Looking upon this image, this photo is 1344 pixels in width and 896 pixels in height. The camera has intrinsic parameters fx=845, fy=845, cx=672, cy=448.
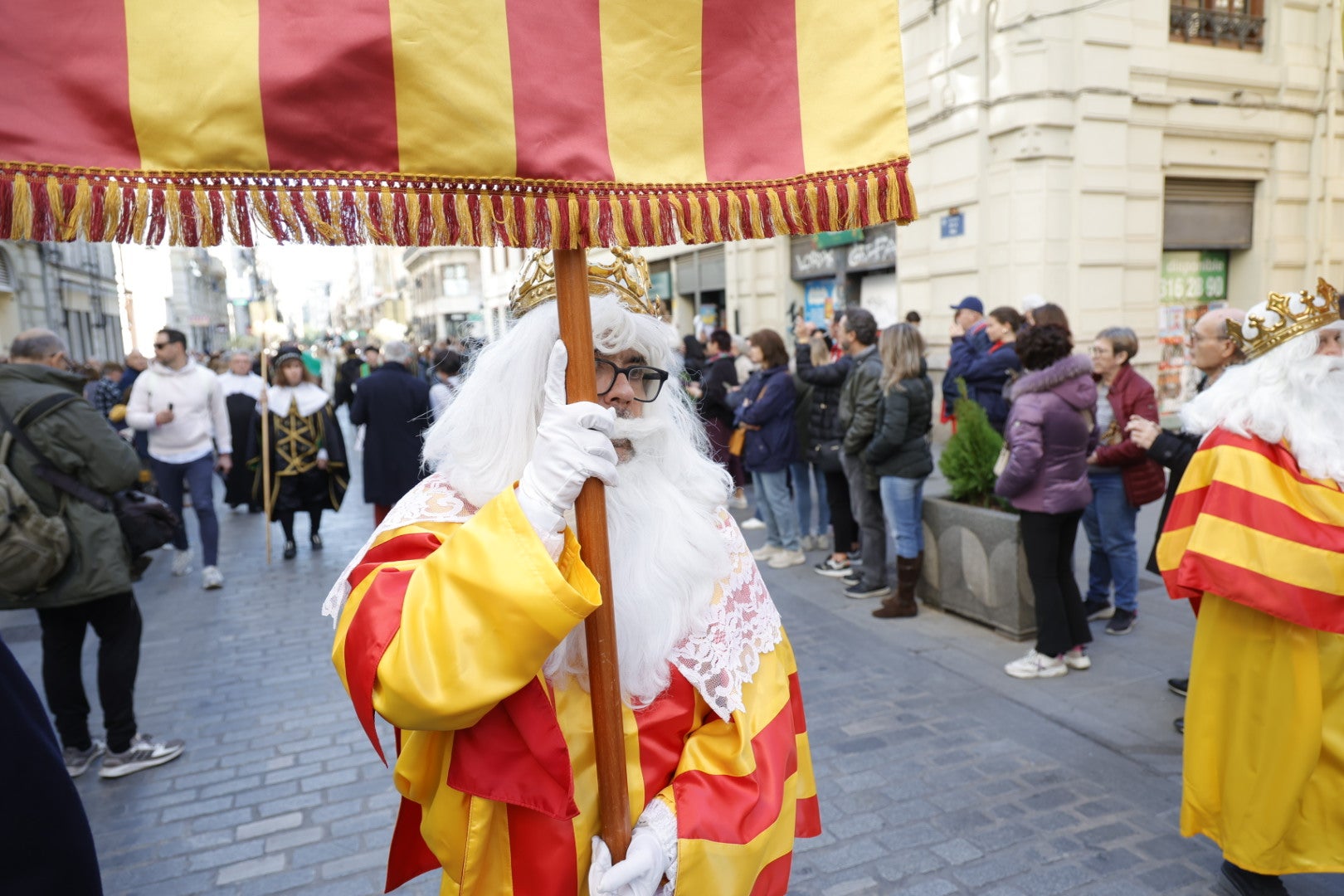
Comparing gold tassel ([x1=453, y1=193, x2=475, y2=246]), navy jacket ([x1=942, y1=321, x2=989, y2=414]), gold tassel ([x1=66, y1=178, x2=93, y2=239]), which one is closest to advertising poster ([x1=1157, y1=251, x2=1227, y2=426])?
navy jacket ([x1=942, y1=321, x2=989, y2=414])

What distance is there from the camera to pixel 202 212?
3.59 feet

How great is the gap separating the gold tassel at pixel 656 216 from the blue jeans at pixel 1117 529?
449 centimetres

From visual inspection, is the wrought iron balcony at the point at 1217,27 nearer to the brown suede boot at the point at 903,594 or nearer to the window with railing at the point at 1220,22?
the window with railing at the point at 1220,22

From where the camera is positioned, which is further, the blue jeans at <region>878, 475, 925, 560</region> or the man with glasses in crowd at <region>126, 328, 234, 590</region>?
the man with glasses in crowd at <region>126, 328, 234, 590</region>

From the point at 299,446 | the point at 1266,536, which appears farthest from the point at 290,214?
the point at 299,446

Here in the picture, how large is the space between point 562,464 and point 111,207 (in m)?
0.69

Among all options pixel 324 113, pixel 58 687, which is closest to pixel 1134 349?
pixel 324 113

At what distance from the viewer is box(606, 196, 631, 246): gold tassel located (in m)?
1.29

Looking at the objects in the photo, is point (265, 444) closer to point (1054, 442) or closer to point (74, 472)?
point (74, 472)

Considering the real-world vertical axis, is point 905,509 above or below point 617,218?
below

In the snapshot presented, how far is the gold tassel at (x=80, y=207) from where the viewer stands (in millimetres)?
1045

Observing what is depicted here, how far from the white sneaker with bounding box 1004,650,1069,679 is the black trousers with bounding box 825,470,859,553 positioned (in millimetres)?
2172

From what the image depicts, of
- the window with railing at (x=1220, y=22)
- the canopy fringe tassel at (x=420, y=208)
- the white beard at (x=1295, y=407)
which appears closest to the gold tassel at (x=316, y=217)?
the canopy fringe tassel at (x=420, y=208)

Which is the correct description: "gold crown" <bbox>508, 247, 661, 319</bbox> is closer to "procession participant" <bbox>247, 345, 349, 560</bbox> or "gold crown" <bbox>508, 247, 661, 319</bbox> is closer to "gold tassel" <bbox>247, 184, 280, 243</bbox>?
"gold tassel" <bbox>247, 184, 280, 243</bbox>
